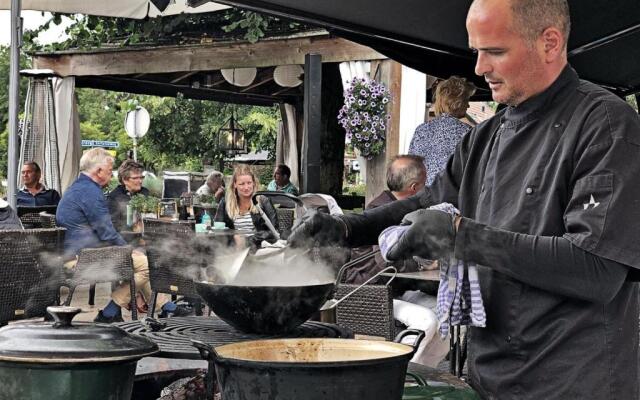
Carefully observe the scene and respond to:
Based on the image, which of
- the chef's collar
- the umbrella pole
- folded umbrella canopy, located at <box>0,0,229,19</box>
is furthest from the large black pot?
folded umbrella canopy, located at <box>0,0,229,19</box>

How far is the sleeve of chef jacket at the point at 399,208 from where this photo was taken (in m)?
2.20

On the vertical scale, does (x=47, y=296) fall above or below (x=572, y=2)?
below

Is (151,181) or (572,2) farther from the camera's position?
(151,181)

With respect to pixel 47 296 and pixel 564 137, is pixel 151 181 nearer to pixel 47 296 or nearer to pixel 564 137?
pixel 47 296

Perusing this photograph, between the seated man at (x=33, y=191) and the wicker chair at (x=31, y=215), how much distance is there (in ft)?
1.46

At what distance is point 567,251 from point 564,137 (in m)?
0.29

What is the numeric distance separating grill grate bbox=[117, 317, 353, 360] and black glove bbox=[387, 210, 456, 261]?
0.72 meters

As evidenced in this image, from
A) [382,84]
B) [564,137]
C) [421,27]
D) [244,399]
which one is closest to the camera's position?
[244,399]

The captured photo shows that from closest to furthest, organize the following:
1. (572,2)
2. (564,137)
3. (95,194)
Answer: (564,137) < (572,2) < (95,194)

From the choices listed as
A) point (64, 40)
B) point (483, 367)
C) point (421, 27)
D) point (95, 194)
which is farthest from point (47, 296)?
point (64, 40)

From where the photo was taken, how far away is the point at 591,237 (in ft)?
5.31

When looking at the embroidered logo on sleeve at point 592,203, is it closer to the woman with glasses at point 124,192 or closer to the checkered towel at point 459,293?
the checkered towel at point 459,293

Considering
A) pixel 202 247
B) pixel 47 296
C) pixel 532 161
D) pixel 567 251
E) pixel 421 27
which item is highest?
pixel 421 27

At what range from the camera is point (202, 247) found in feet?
19.4
